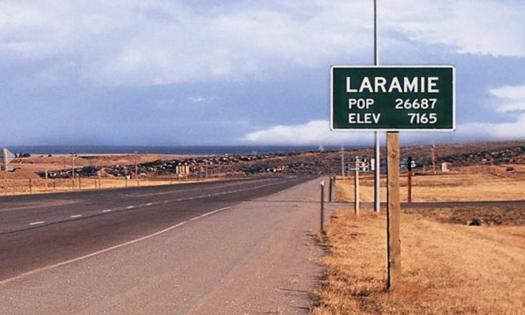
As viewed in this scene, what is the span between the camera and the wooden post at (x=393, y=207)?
1188 centimetres

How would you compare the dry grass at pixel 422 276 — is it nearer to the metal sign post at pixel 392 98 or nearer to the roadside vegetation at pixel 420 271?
the roadside vegetation at pixel 420 271

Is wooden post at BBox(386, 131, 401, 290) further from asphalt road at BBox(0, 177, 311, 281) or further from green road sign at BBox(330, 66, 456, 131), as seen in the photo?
asphalt road at BBox(0, 177, 311, 281)

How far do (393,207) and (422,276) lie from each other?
7.63ft

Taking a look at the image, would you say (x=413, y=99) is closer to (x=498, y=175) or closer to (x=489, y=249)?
(x=489, y=249)

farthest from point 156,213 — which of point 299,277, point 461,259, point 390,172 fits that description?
point 390,172

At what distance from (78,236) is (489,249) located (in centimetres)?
987

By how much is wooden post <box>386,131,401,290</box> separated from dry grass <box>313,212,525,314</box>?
24cm

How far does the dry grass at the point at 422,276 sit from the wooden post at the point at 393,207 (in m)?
0.24

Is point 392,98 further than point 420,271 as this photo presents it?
No

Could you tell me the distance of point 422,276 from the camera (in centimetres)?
1392

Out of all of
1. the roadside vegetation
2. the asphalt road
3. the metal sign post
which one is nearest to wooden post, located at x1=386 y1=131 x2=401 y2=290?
the metal sign post

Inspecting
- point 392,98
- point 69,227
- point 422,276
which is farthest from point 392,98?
point 69,227

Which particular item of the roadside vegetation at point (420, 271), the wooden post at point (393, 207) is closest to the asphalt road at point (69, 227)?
the roadside vegetation at point (420, 271)

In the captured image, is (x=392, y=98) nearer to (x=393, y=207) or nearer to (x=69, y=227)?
(x=393, y=207)
